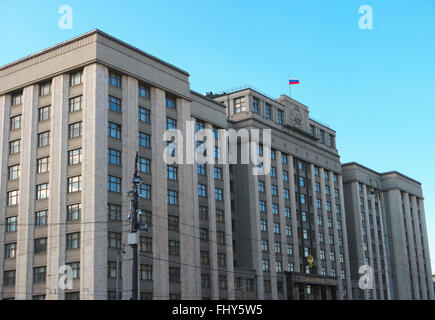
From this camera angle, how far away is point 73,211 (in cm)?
5541

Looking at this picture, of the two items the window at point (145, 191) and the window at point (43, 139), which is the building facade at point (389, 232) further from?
the window at point (43, 139)

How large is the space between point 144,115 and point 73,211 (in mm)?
13460

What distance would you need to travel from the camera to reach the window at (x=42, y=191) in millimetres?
57784

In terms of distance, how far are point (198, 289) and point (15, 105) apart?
29.0 meters

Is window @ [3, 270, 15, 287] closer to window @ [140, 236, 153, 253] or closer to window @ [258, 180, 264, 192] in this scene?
window @ [140, 236, 153, 253]

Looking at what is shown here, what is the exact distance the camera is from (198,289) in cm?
6209

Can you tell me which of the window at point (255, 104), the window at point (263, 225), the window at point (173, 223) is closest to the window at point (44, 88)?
the window at point (173, 223)

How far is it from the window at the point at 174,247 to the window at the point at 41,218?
13045 millimetres

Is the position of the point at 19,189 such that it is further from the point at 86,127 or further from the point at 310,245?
the point at 310,245

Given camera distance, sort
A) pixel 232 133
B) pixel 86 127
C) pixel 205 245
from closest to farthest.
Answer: pixel 86 127 → pixel 205 245 → pixel 232 133

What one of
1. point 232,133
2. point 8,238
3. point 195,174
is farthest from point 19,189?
point 232,133

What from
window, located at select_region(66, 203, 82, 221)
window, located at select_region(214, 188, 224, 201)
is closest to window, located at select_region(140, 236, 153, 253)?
window, located at select_region(66, 203, 82, 221)

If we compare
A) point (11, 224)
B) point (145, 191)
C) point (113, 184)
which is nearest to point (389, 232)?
point (145, 191)
